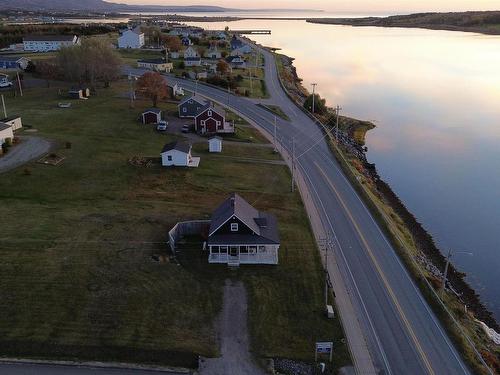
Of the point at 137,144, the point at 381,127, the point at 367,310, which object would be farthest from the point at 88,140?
the point at 381,127

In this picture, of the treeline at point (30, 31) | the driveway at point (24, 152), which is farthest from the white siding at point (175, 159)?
the treeline at point (30, 31)

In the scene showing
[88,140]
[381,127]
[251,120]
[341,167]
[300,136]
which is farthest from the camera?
[381,127]

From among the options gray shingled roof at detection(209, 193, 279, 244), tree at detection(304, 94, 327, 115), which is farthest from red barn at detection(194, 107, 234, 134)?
gray shingled roof at detection(209, 193, 279, 244)

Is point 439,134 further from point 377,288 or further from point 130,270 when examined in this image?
point 130,270

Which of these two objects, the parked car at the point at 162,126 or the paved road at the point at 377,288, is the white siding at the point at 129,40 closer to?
the parked car at the point at 162,126

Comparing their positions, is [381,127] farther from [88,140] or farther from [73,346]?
[73,346]

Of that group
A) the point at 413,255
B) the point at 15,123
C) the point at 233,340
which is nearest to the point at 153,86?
the point at 15,123
